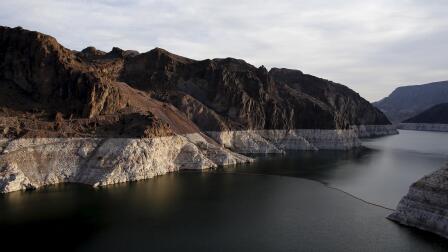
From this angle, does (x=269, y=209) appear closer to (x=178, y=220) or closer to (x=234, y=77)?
(x=178, y=220)

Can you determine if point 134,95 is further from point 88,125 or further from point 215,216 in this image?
point 215,216

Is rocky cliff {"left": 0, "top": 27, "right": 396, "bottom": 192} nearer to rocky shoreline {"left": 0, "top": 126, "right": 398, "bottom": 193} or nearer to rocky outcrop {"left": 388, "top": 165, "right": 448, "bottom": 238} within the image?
rocky shoreline {"left": 0, "top": 126, "right": 398, "bottom": 193}

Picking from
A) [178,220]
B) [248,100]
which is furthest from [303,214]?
[248,100]

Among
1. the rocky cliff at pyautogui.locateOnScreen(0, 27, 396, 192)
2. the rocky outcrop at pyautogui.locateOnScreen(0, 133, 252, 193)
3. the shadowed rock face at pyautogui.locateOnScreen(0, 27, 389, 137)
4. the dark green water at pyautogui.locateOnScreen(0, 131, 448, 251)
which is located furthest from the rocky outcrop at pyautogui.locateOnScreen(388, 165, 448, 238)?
the shadowed rock face at pyautogui.locateOnScreen(0, 27, 389, 137)

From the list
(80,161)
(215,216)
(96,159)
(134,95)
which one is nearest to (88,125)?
(80,161)

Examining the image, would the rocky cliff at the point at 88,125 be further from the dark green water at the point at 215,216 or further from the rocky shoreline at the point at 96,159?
the dark green water at the point at 215,216

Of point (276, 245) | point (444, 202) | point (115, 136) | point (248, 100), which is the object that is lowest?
point (276, 245)

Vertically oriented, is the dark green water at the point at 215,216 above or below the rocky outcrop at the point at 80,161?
below

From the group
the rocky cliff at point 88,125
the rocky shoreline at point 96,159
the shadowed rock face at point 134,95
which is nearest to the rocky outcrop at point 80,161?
the rocky shoreline at point 96,159
